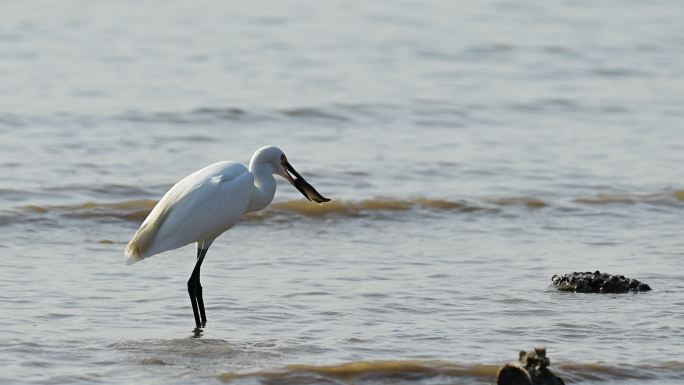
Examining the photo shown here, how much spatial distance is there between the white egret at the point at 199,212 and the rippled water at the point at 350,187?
1.40 ft

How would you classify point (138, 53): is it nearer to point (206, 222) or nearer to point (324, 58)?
point (324, 58)

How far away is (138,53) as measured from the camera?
61.3 feet

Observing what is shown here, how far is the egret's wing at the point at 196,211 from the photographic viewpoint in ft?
25.5

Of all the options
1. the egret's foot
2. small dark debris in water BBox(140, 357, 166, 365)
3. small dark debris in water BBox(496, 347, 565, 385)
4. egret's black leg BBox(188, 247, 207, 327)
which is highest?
small dark debris in water BBox(496, 347, 565, 385)

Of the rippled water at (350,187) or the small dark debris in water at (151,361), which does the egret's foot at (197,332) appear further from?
the small dark debris in water at (151,361)

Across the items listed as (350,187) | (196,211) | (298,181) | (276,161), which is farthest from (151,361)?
(350,187)

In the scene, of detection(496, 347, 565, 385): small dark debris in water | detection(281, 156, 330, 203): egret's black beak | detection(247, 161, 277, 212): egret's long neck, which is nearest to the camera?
detection(496, 347, 565, 385): small dark debris in water

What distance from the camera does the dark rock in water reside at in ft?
28.1

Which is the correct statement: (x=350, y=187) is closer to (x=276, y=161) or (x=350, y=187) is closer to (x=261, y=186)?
(x=276, y=161)

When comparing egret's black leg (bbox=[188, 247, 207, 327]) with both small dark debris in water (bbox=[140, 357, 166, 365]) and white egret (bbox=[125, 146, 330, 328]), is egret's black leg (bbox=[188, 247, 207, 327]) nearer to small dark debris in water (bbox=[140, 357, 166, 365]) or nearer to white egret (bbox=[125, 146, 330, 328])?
white egret (bbox=[125, 146, 330, 328])

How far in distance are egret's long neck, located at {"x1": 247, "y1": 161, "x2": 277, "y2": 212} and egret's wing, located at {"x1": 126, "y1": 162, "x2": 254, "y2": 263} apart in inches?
6.1

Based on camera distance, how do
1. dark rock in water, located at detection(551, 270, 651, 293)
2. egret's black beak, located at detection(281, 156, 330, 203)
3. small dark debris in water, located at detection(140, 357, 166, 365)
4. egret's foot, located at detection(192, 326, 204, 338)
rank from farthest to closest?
dark rock in water, located at detection(551, 270, 651, 293), egret's black beak, located at detection(281, 156, 330, 203), egret's foot, located at detection(192, 326, 204, 338), small dark debris in water, located at detection(140, 357, 166, 365)

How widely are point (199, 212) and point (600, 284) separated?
8.63 ft

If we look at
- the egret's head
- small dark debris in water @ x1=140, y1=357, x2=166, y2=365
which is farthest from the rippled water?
the egret's head
